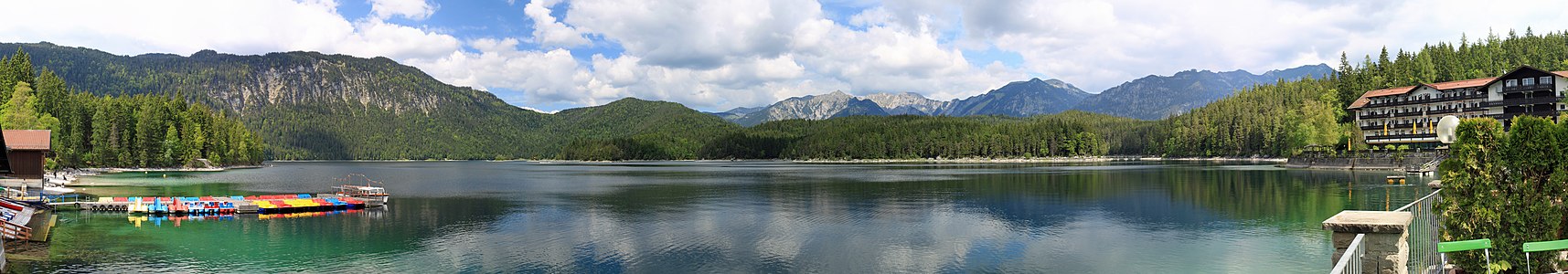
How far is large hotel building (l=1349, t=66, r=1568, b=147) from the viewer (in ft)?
347

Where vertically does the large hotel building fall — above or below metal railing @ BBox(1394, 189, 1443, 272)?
above

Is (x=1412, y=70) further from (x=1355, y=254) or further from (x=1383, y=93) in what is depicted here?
(x=1355, y=254)

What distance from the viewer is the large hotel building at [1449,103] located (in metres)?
106

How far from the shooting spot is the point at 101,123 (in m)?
122

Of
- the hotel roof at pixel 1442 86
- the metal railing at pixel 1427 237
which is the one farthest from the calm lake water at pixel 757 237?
the hotel roof at pixel 1442 86

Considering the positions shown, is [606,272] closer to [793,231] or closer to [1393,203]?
[793,231]

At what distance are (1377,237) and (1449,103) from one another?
478 ft

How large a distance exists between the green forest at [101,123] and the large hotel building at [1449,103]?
184 metres

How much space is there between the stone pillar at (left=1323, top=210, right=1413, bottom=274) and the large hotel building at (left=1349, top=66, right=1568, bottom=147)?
110216mm

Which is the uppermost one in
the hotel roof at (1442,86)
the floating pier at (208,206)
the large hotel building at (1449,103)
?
the hotel roof at (1442,86)

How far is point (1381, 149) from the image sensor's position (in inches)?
4656

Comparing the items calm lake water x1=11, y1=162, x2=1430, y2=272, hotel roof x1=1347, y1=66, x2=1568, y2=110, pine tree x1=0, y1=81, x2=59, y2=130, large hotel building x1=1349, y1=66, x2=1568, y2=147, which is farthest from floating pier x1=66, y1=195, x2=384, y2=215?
hotel roof x1=1347, y1=66, x2=1568, y2=110

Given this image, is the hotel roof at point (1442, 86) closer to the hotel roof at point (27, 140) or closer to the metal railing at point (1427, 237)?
the metal railing at point (1427, 237)

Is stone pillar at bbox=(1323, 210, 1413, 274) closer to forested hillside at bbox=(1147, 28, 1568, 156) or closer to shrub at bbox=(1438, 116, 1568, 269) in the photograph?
shrub at bbox=(1438, 116, 1568, 269)
